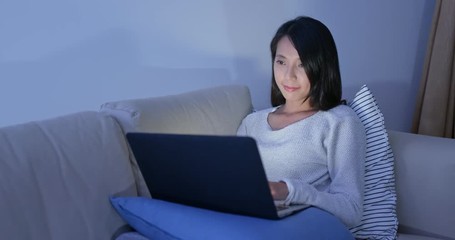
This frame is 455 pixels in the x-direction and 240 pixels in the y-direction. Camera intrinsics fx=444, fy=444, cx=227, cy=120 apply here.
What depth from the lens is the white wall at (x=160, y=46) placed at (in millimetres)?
1195

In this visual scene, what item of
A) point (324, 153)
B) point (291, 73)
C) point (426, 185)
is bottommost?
point (426, 185)

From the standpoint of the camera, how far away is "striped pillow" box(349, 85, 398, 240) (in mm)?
1218

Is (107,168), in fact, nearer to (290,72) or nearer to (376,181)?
(290,72)

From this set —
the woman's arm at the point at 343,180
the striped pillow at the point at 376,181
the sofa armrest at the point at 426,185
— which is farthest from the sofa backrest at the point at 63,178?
the sofa armrest at the point at 426,185

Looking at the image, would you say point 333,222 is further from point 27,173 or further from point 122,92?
point 122,92

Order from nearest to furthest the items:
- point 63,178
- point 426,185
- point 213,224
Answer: point 213,224, point 63,178, point 426,185

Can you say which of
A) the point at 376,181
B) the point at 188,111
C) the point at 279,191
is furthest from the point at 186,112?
the point at 376,181

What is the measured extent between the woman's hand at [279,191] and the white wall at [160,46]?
2.14 ft

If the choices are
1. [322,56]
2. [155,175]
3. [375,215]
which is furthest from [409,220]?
[155,175]

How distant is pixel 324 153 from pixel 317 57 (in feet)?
0.85

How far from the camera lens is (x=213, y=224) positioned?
792 millimetres

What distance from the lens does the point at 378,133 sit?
127 centimetres

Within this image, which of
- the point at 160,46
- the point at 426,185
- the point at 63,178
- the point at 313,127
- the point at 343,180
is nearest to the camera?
the point at 63,178

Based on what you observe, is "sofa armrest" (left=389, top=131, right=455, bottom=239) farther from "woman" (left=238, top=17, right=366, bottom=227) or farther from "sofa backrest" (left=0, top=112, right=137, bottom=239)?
"sofa backrest" (left=0, top=112, right=137, bottom=239)
